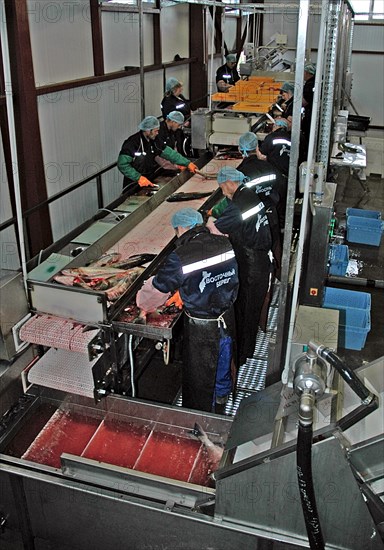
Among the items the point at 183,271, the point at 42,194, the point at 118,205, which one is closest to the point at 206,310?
the point at 183,271

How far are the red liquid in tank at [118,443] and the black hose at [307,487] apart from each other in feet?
3.03

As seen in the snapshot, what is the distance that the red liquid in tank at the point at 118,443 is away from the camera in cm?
243

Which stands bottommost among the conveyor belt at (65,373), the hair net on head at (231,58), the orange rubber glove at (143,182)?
the conveyor belt at (65,373)

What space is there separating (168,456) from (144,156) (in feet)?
10.2

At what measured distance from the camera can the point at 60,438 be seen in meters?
2.54

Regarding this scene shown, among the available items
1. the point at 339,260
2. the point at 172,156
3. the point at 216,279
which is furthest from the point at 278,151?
the point at 216,279

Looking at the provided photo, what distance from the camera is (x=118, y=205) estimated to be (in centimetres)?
427

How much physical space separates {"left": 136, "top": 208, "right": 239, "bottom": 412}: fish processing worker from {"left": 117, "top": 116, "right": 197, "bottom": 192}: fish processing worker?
188cm

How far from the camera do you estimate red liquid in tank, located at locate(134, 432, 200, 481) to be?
7.77 feet

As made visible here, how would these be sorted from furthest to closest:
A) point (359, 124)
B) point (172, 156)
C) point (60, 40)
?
point (359, 124) < point (60, 40) < point (172, 156)

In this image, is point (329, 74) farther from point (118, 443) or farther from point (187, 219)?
point (118, 443)

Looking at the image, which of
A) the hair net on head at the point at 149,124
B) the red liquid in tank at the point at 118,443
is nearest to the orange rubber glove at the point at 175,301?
the red liquid in tank at the point at 118,443

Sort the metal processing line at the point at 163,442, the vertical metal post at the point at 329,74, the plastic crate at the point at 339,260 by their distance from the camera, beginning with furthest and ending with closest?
the plastic crate at the point at 339,260, the vertical metal post at the point at 329,74, the metal processing line at the point at 163,442

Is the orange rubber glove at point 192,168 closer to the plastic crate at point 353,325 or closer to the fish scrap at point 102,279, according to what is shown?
the plastic crate at point 353,325
